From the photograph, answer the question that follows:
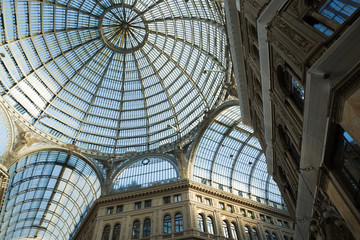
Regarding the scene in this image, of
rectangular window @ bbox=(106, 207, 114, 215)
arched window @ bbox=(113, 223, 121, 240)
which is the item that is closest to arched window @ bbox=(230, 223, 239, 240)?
arched window @ bbox=(113, 223, 121, 240)

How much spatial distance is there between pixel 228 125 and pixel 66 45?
A: 29.5 meters

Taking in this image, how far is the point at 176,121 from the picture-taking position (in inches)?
1854

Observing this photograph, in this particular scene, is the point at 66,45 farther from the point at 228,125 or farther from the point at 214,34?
the point at 228,125

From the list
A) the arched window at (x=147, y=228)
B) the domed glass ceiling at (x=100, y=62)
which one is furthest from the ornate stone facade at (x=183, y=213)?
the domed glass ceiling at (x=100, y=62)

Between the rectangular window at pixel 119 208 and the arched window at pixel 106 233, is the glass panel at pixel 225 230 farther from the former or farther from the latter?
the arched window at pixel 106 233

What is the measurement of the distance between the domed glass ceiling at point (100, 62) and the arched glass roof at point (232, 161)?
12.6 feet

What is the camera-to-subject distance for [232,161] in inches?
1841

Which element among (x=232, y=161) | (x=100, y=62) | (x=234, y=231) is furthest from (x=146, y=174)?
(x=100, y=62)

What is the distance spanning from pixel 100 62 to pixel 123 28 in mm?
7286

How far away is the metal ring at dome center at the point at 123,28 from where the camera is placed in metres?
45.4

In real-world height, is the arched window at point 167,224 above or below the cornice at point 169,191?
below

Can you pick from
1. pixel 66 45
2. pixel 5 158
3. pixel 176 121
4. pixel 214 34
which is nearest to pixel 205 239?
pixel 176 121

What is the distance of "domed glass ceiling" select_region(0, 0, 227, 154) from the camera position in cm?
3953

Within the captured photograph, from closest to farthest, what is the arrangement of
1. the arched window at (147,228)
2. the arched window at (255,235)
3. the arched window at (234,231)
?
the arched window at (147,228)
the arched window at (234,231)
the arched window at (255,235)
